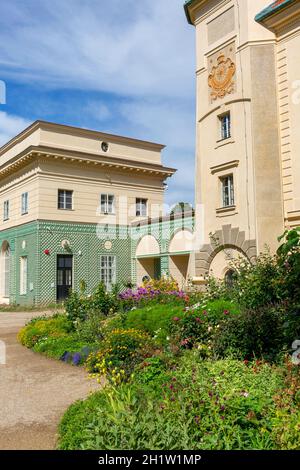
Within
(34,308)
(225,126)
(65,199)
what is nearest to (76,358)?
(225,126)

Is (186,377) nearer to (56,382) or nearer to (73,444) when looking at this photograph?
(73,444)

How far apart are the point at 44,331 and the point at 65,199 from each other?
1418 centimetres

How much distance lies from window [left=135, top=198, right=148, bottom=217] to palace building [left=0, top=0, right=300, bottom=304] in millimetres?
65

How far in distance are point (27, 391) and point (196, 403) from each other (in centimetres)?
344

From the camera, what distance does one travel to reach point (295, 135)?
1265cm

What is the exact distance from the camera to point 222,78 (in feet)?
46.1

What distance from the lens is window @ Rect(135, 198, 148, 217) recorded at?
26.7m

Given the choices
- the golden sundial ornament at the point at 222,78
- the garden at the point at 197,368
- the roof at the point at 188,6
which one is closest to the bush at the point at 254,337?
the garden at the point at 197,368

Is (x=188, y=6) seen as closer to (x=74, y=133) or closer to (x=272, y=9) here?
(x=272, y=9)

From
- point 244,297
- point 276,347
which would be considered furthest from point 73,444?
point 244,297

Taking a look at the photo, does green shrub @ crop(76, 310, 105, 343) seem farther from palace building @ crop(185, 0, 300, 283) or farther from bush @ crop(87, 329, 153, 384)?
palace building @ crop(185, 0, 300, 283)

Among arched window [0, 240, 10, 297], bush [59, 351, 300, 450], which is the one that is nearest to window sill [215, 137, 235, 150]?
bush [59, 351, 300, 450]

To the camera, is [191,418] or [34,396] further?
[34,396]

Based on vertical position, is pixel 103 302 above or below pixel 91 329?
above
